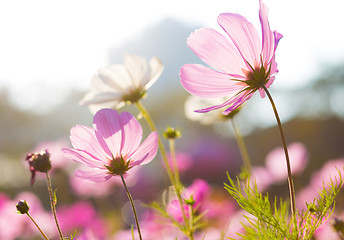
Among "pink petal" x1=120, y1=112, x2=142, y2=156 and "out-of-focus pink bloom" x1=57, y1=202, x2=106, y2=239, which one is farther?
"out-of-focus pink bloom" x1=57, y1=202, x2=106, y2=239

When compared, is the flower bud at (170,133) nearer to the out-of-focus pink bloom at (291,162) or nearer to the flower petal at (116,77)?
the flower petal at (116,77)

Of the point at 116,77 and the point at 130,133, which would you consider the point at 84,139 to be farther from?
the point at 116,77

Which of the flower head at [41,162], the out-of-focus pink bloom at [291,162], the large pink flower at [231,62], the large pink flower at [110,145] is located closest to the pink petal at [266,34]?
the large pink flower at [231,62]

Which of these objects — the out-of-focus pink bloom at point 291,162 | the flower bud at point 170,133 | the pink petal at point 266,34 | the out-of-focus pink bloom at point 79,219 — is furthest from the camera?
the out-of-focus pink bloom at point 79,219

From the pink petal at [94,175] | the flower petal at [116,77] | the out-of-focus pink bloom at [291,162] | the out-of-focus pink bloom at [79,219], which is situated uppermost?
the out-of-focus pink bloom at [79,219]

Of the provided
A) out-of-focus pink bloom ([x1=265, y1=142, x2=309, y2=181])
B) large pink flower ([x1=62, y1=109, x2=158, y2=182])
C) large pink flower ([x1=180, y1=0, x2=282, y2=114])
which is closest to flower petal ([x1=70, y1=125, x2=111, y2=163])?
large pink flower ([x1=62, y1=109, x2=158, y2=182])

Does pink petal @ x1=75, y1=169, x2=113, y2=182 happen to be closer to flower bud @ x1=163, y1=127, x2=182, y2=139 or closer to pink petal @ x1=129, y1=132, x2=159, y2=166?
pink petal @ x1=129, y1=132, x2=159, y2=166
